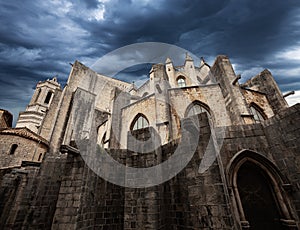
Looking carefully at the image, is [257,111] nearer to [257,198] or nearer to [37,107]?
[257,198]

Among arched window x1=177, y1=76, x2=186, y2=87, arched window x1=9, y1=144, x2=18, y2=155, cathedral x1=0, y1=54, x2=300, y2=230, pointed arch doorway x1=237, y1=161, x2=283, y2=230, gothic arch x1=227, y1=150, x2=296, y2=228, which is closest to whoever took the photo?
cathedral x1=0, y1=54, x2=300, y2=230

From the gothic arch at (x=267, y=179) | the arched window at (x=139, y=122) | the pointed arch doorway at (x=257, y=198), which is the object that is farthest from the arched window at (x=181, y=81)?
the pointed arch doorway at (x=257, y=198)

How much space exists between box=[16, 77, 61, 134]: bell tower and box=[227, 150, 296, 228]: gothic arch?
22676 millimetres

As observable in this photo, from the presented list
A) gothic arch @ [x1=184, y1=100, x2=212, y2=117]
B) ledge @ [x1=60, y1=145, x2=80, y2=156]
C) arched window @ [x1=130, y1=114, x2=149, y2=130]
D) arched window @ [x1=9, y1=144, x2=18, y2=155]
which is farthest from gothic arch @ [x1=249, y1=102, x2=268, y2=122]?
arched window @ [x1=9, y1=144, x2=18, y2=155]

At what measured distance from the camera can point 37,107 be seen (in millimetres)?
23188

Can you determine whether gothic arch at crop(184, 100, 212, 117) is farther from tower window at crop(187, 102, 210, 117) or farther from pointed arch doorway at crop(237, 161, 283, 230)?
pointed arch doorway at crop(237, 161, 283, 230)

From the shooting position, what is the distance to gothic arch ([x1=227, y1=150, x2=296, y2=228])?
380cm

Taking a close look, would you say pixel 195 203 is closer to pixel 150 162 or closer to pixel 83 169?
pixel 150 162

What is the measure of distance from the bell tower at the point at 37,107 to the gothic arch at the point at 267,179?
2268cm

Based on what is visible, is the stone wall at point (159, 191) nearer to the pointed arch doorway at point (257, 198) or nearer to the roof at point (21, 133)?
the pointed arch doorway at point (257, 198)

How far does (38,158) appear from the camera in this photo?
11.9 meters

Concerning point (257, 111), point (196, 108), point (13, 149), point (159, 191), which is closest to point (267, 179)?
point (159, 191)

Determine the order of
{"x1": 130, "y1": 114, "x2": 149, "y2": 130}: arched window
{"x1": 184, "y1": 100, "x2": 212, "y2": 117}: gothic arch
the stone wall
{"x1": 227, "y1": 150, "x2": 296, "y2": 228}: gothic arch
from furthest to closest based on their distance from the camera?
{"x1": 130, "y1": 114, "x2": 149, "y2": 130}: arched window
{"x1": 184, "y1": 100, "x2": 212, "y2": 117}: gothic arch
{"x1": 227, "y1": 150, "x2": 296, "y2": 228}: gothic arch
the stone wall

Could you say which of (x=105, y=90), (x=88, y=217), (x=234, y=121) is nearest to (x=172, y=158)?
(x=88, y=217)
